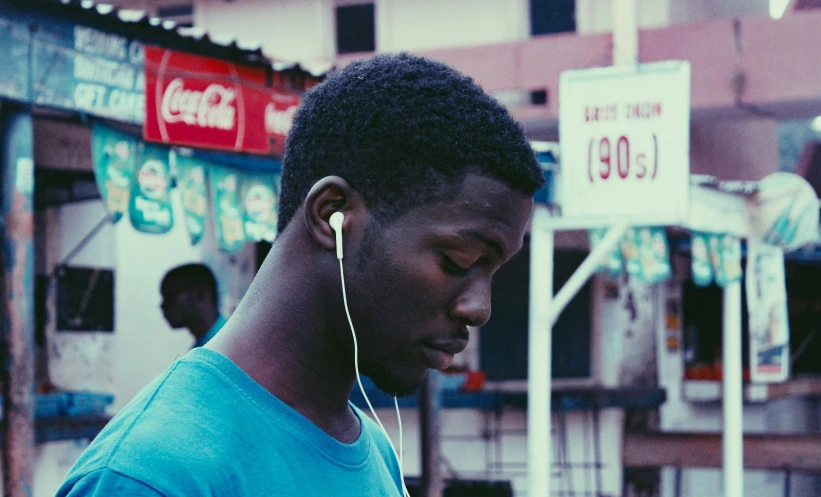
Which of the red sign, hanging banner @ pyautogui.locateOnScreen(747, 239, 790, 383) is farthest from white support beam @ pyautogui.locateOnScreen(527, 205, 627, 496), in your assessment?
hanging banner @ pyautogui.locateOnScreen(747, 239, 790, 383)

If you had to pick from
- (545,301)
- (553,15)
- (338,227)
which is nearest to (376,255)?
(338,227)

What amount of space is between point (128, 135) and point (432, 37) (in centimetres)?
942

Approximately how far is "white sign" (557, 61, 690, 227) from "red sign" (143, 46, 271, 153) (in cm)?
204

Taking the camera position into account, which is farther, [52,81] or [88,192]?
[88,192]

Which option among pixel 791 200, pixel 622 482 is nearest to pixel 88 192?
pixel 791 200

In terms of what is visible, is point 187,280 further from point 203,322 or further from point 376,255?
point 376,255

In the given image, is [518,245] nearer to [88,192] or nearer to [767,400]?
[88,192]

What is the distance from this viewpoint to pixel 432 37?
15.0 m

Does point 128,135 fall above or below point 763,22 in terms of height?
below

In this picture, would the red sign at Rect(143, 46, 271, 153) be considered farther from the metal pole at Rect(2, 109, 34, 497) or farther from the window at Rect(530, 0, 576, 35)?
the window at Rect(530, 0, 576, 35)

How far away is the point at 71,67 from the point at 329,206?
4629 millimetres

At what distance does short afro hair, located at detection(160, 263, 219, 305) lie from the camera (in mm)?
5855

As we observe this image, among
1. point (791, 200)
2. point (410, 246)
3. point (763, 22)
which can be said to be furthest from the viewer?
point (763, 22)

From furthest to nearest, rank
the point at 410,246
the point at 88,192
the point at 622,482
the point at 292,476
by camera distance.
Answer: the point at 622,482 < the point at 88,192 < the point at 410,246 < the point at 292,476
